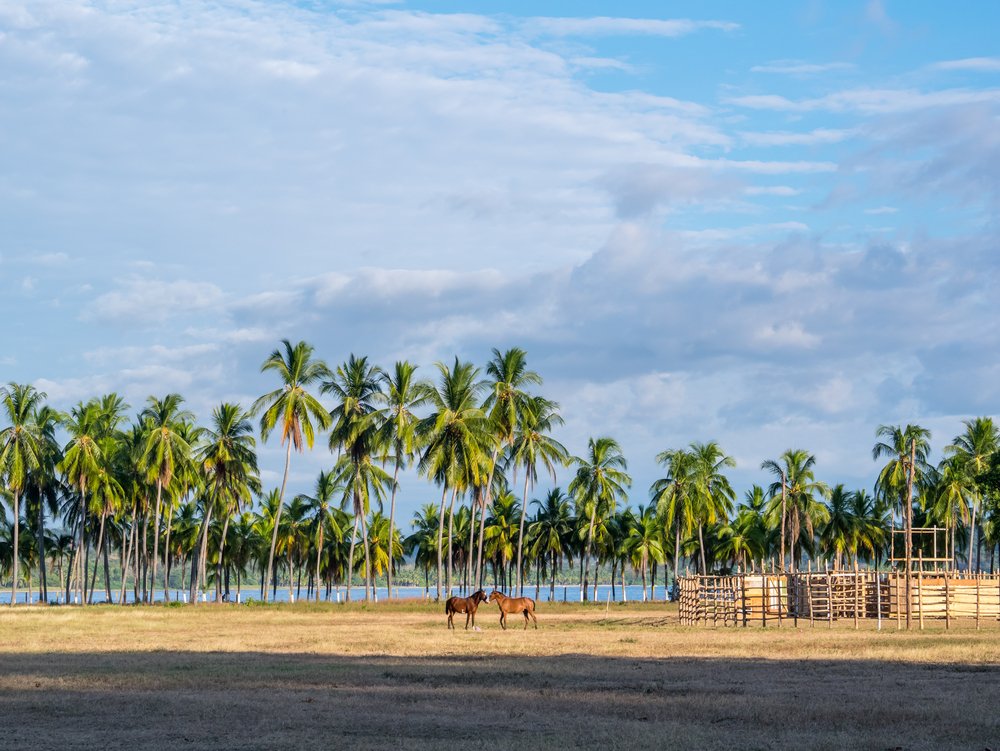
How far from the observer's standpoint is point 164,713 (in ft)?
58.8

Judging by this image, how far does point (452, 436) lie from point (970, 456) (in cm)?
3740

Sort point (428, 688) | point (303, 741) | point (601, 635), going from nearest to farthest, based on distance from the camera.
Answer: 1. point (303, 741)
2. point (428, 688)
3. point (601, 635)

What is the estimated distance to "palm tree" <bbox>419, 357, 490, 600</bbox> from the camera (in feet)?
235

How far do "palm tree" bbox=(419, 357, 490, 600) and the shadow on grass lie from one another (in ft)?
144

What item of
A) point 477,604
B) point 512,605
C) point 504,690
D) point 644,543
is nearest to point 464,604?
point 477,604

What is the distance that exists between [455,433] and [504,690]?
2007 inches

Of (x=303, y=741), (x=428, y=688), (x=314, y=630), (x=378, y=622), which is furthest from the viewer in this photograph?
(x=378, y=622)

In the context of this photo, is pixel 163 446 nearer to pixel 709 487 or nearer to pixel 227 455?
pixel 227 455

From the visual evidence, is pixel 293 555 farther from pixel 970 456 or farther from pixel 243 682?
pixel 243 682

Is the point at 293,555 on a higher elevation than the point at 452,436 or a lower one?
lower

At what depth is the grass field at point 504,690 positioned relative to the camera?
1552 centimetres

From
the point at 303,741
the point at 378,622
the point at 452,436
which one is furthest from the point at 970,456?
the point at 303,741

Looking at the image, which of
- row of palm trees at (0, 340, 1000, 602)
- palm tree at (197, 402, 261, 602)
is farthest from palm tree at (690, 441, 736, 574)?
palm tree at (197, 402, 261, 602)

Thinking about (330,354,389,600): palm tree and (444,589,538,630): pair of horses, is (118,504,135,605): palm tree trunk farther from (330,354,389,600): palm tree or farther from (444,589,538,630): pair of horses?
(444,589,538,630): pair of horses
